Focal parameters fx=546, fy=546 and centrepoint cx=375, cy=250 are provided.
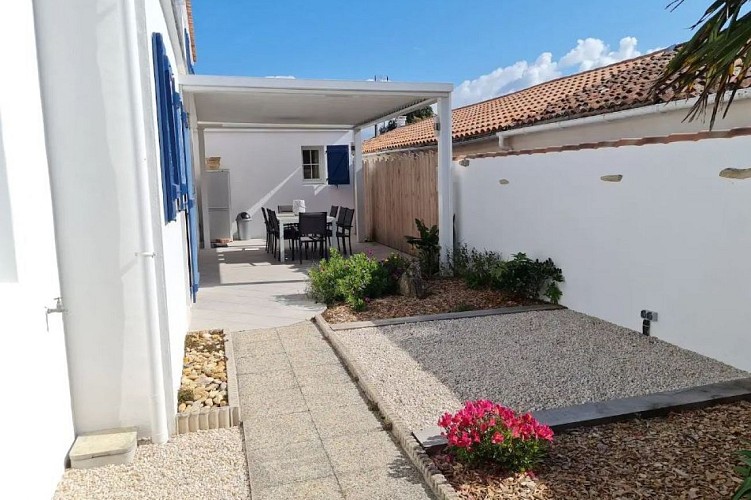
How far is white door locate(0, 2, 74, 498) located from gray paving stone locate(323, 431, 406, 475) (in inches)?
67.3

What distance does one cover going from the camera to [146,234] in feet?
12.1

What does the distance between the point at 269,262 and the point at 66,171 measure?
349 inches

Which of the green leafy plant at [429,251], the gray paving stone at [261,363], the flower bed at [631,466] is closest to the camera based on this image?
the flower bed at [631,466]

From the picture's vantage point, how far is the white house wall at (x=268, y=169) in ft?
54.9

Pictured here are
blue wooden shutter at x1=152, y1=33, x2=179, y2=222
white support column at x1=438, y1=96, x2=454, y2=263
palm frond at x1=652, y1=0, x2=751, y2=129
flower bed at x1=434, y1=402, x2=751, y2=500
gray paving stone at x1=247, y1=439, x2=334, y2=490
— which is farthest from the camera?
white support column at x1=438, y1=96, x2=454, y2=263

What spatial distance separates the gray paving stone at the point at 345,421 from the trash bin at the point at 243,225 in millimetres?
12844

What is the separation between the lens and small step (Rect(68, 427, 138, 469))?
3.56 metres

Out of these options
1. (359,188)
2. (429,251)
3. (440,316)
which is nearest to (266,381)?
(440,316)

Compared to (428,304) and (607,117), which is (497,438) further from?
(607,117)

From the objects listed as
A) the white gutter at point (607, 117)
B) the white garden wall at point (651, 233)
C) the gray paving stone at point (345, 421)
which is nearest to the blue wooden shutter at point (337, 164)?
the white gutter at point (607, 117)

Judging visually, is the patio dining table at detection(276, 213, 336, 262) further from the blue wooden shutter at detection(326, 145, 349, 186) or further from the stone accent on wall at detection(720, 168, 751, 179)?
the stone accent on wall at detection(720, 168, 751, 179)

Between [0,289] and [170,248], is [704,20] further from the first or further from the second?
[170,248]

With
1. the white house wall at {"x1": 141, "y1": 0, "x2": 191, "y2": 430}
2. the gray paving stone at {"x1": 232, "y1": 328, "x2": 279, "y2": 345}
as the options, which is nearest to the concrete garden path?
the gray paving stone at {"x1": 232, "y1": 328, "x2": 279, "y2": 345}

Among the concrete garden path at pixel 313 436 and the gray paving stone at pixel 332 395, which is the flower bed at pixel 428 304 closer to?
→ the concrete garden path at pixel 313 436
